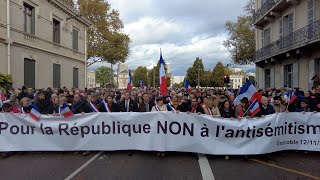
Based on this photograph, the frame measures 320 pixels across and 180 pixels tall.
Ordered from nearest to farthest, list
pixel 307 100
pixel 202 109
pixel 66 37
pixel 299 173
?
pixel 299 173
pixel 202 109
pixel 307 100
pixel 66 37

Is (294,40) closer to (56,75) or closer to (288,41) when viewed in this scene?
(288,41)

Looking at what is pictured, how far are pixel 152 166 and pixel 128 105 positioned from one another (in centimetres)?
383

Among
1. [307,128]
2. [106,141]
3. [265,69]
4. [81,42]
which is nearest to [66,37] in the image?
[81,42]

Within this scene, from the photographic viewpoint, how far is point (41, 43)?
22828 millimetres

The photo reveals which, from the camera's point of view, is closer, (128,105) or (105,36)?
(128,105)

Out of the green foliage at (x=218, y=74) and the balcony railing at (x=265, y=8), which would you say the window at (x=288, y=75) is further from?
the green foliage at (x=218, y=74)

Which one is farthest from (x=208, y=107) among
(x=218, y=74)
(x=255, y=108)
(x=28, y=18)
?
(x=218, y=74)

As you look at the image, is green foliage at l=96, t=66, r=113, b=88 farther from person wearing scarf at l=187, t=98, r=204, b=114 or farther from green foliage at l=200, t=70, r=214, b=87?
person wearing scarf at l=187, t=98, r=204, b=114

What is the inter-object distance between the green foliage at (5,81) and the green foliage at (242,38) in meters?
33.0

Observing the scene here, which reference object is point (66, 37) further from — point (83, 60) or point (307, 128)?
point (307, 128)

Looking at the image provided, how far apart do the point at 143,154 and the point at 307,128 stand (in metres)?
4.23

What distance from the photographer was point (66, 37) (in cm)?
2803

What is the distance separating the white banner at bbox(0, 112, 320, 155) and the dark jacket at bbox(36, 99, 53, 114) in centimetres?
147

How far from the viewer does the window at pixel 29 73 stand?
68.5ft
